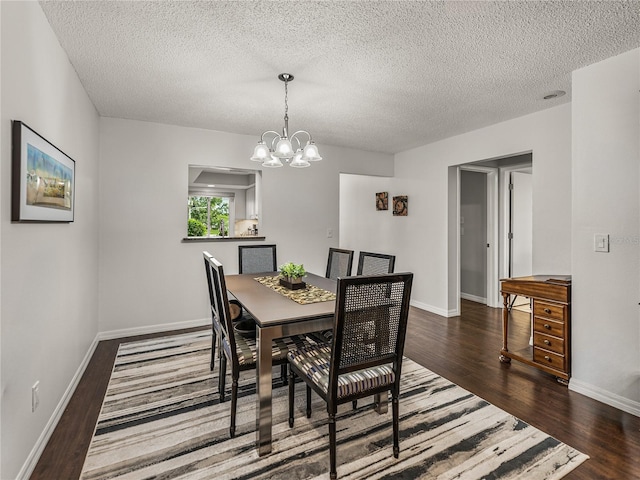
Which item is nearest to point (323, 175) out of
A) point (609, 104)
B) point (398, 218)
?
point (398, 218)

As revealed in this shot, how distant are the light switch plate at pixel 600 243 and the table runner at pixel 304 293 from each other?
1902 millimetres

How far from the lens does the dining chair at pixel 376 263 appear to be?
2725mm

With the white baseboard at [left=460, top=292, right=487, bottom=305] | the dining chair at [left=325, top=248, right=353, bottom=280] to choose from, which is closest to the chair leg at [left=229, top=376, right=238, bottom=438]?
the dining chair at [left=325, top=248, right=353, bottom=280]

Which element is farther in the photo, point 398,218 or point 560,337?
point 398,218

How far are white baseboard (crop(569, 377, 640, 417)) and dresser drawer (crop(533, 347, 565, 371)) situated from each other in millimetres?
127

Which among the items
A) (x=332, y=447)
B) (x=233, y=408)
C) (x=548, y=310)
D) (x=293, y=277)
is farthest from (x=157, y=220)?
(x=548, y=310)

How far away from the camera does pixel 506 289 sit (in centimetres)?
306

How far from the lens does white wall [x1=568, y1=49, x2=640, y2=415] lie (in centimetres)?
225

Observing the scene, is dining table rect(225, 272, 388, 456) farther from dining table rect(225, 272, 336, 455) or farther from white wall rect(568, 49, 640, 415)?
white wall rect(568, 49, 640, 415)

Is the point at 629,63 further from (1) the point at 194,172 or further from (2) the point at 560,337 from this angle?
(1) the point at 194,172

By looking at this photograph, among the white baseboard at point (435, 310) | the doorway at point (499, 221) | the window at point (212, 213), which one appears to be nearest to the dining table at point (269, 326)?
the white baseboard at point (435, 310)

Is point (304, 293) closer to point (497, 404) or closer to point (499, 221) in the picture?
point (497, 404)

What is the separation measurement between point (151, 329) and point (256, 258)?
1.49 metres

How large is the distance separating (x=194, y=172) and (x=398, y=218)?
4.15 meters
